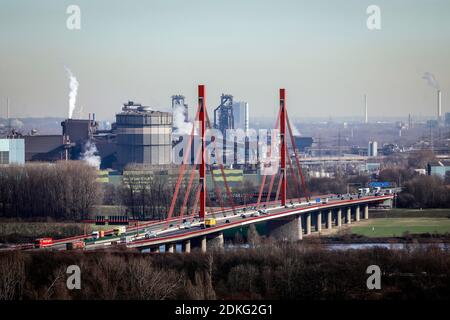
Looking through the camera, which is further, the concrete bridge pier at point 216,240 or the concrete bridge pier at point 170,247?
the concrete bridge pier at point 216,240

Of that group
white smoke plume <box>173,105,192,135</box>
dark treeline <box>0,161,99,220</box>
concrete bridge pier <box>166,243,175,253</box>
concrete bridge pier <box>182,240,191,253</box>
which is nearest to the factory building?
white smoke plume <box>173,105,192,135</box>

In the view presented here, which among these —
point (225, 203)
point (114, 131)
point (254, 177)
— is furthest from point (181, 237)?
point (114, 131)

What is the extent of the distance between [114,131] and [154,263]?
38112 mm

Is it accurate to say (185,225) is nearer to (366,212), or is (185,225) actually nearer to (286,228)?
(286,228)

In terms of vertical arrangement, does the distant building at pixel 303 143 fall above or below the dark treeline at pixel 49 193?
above

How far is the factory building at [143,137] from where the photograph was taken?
6569 centimetres

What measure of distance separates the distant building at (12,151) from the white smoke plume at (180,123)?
1208 centimetres

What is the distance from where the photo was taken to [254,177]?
62844 mm

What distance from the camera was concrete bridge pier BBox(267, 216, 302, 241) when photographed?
142 ft

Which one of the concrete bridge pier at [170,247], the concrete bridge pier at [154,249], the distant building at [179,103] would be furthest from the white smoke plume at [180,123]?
the concrete bridge pier at [154,249]

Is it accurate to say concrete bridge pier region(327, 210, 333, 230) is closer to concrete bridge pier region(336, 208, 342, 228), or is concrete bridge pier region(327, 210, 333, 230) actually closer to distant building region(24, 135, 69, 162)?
concrete bridge pier region(336, 208, 342, 228)

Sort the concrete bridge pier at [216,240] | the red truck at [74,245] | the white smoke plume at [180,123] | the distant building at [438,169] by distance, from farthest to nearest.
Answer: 1. the white smoke plume at [180,123]
2. the distant building at [438,169]
3. the concrete bridge pier at [216,240]
4. the red truck at [74,245]

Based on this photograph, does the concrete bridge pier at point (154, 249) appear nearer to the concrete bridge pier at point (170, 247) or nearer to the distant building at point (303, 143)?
the concrete bridge pier at point (170, 247)

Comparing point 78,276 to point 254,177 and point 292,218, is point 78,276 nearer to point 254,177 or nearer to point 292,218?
point 292,218
